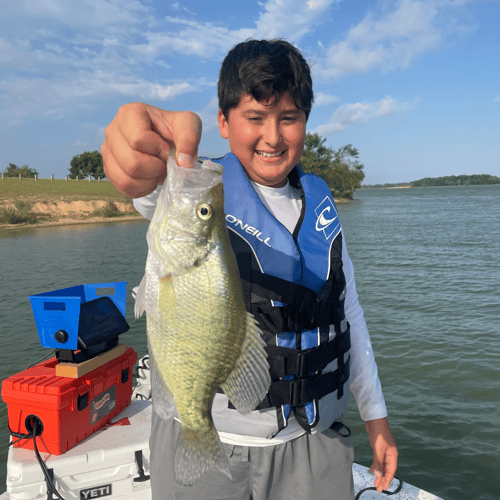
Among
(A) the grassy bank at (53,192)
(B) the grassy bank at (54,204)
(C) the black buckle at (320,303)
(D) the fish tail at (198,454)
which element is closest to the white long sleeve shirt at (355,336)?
(C) the black buckle at (320,303)

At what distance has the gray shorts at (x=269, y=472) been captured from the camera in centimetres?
195

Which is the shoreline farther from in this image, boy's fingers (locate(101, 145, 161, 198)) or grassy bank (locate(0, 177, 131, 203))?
boy's fingers (locate(101, 145, 161, 198))

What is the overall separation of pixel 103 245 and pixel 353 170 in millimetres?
64513

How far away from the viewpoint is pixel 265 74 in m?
2.11

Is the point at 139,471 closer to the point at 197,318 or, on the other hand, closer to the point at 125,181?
the point at 197,318

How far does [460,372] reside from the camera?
308 inches

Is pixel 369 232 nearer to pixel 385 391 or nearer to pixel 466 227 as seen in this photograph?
pixel 466 227

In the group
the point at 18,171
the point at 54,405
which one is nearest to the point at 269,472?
the point at 54,405

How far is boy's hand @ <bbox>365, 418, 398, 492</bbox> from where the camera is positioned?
2.37 metres

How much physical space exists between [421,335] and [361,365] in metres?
7.97

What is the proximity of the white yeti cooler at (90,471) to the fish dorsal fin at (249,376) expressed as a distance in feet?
6.67

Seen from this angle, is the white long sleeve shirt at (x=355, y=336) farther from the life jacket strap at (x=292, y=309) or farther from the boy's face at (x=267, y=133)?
the life jacket strap at (x=292, y=309)

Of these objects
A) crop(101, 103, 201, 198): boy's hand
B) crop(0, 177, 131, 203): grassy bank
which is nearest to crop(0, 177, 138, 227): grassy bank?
crop(0, 177, 131, 203): grassy bank

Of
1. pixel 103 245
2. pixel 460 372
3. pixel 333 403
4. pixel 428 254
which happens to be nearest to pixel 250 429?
pixel 333 403
